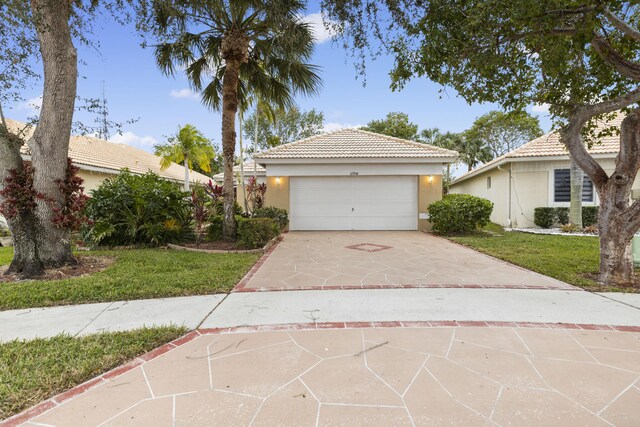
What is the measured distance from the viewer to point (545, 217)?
1256 cm

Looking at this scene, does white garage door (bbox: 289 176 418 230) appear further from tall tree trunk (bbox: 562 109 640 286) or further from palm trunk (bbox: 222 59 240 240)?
tall tree trunk (bbox: 562 109 640 286)

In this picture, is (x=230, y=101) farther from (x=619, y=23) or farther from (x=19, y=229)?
(x=619, y=23)

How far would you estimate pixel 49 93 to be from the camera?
5766mm

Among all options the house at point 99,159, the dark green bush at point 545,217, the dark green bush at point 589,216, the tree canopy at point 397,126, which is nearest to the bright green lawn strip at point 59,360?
the house at point 99,159

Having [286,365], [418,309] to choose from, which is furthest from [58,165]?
[418,309]

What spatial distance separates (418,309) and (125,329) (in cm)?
336

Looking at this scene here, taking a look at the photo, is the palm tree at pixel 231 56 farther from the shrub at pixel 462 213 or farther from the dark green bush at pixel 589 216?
the dark green bush at pixel 589 216

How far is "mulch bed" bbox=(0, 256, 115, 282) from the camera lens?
5.44 meters

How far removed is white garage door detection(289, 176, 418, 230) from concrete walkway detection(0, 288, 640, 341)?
8.09 metres

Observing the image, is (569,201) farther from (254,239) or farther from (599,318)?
(254,239)

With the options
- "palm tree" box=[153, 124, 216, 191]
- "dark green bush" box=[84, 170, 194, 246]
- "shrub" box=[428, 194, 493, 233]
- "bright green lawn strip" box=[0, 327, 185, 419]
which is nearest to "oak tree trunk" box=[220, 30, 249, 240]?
"dark green bush" box=[84, 170, 194, 246]

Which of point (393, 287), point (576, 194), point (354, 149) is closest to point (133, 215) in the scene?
point (393, 287)

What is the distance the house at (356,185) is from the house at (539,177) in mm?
3420

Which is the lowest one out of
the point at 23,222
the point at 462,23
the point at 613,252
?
the point at 613,252
